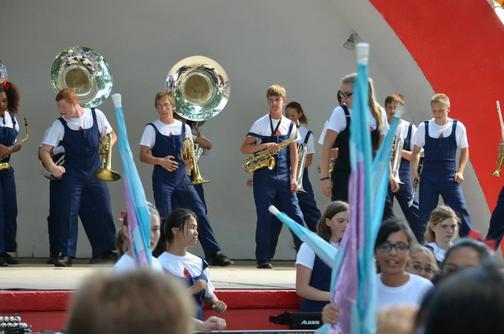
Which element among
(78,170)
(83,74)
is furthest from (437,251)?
(83,74)

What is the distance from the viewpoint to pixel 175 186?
926 cm

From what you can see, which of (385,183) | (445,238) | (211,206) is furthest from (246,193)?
(385,183)

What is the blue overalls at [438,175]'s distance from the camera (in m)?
9.42

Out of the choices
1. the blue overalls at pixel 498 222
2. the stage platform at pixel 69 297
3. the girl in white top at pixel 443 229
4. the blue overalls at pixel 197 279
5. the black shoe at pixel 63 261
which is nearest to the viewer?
A: the blue overalls at pixel 197 279

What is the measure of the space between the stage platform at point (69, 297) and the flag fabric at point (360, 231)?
2.28m

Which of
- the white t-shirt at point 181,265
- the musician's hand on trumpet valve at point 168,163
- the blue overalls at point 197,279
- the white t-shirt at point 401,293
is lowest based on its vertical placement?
the blue overalls at point 197,279

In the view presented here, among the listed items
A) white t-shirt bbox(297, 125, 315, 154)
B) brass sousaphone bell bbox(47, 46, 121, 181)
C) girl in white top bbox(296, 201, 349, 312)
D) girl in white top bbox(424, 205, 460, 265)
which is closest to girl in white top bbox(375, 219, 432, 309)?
girl in white top bbox(296, 201, 349, 312)

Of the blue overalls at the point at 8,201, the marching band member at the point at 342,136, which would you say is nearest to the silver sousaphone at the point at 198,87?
the blue overalls at the point at 8,201

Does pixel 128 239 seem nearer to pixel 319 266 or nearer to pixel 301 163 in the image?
pixel 319 266

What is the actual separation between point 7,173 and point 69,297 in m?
3.40

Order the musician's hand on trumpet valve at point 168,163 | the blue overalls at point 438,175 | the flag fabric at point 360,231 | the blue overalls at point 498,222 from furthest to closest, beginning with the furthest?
the blue overalls at point 438,175 < the musician's hand on trumpet valve at point 168,163 < the blue overalls at point 498,222 < the flag fabric at point 360,231

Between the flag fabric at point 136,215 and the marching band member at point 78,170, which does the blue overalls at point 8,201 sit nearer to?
the marching band member at point 78,170

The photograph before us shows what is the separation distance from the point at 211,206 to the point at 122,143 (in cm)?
660

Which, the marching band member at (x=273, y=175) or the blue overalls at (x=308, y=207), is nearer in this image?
the marching band member at (x=273, y=175)
